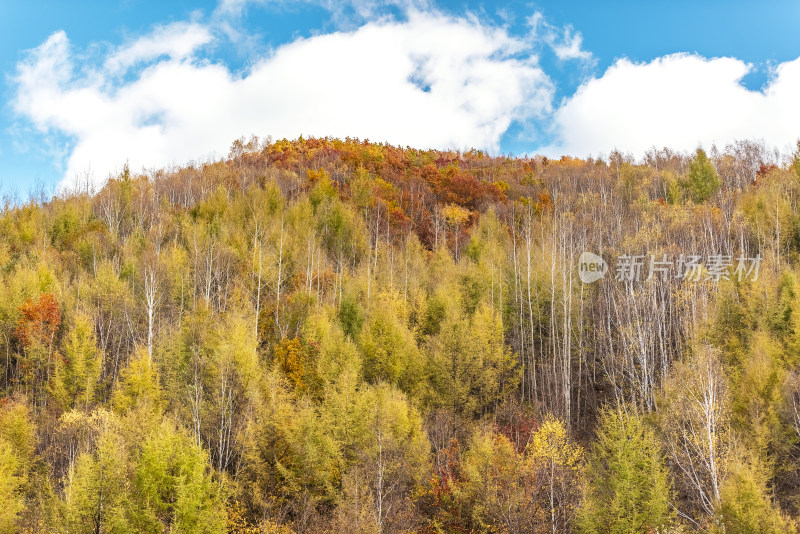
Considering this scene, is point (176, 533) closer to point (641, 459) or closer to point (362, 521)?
point (362, 521)

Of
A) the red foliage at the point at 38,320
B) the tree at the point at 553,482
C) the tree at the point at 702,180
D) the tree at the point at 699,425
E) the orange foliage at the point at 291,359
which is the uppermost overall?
the tree at the point at 702,180

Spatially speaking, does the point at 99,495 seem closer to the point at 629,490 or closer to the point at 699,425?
the point at 629,490

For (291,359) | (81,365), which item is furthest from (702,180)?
(81,365)

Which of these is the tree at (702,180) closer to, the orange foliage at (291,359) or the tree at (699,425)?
the tree at (699,425)

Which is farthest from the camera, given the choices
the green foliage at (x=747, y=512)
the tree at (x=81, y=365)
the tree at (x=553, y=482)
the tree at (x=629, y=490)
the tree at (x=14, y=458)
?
the tree at (x=81, y=365)

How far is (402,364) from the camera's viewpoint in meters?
43.8

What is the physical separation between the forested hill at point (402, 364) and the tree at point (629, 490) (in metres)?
0.16

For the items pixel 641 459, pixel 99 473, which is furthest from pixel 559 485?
pixel 99 473

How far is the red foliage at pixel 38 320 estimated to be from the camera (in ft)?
154

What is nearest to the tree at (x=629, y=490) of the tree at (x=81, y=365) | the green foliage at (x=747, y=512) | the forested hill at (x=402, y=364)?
the forested hill at (x=402, y=364)

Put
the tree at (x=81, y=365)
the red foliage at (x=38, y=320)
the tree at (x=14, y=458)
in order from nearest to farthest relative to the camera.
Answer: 1. the tree at (x=14, y=458)
2. the tree at (x=81, y=365)
3. the red foliage at (x=38, y=320)

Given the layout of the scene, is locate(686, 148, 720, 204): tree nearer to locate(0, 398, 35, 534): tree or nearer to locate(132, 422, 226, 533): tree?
locate(132, 422, 226, 533): tree

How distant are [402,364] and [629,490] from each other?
66.8 feet

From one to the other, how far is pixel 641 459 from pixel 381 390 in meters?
16.6
